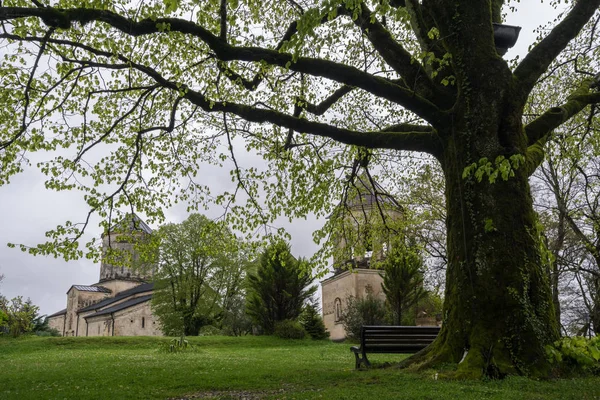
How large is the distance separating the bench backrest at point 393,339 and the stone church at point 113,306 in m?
37.8

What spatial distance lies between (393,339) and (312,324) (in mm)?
19819

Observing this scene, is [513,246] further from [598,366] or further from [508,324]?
[598,366]

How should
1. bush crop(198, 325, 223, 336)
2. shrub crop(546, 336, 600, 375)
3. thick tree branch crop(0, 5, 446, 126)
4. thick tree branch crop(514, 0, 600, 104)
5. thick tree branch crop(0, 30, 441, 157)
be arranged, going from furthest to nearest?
bush crop(198, 325, 223, 336)
thick tree branch crop(0, 30, 441, 157)
thick tree branch crop(514, 0, 600, 104)
thick tree branch crop(0, 5, 446, 126)
shrub crop(546, 336, 600, 375)

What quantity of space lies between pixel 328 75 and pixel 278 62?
84cm

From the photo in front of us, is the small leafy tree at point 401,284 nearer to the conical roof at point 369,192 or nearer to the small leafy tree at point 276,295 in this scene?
the small leafy tree at point 276,295

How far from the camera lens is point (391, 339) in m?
9.96

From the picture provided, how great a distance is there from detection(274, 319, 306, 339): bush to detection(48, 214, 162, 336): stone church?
21.1 meters

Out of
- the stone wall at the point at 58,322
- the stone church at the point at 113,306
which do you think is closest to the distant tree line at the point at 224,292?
the stone church at the point at 113,306

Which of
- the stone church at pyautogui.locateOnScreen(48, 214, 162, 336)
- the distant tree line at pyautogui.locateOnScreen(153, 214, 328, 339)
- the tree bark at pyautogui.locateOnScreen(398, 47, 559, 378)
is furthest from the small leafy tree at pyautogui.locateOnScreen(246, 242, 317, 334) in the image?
the tree bark at pyautogui.locateOnScreen(398, 47, 559, 378)

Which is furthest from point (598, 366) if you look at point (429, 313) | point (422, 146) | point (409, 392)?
point (429, 313)

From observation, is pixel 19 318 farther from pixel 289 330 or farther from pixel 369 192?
pixel 369 192

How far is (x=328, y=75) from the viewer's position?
7.98 m

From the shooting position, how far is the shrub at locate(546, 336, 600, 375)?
6.46 m

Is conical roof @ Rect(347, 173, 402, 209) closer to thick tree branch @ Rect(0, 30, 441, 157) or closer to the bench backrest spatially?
thick tree branch @ Rect(0, 30, 441, 157)
